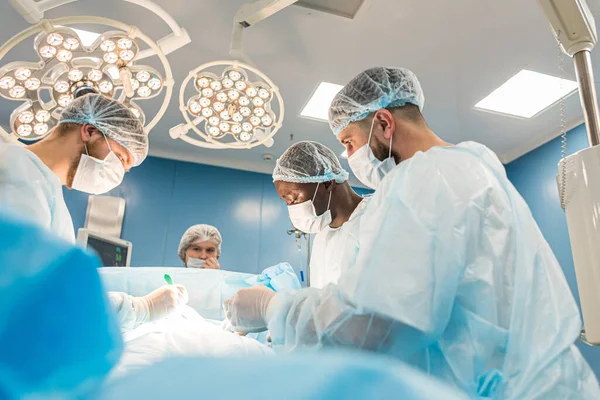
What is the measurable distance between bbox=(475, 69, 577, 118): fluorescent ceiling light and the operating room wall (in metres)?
2.03

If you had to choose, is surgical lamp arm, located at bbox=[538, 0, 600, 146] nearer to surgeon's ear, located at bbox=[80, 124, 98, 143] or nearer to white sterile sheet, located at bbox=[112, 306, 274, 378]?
white sterile sheet, located at bbox=[112, 306, 274, 378]

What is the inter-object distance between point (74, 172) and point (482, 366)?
1.45m

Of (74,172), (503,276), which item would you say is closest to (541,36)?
(503,276)

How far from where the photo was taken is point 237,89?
2162 mm

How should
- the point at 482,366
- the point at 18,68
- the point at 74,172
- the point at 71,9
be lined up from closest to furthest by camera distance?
1. the point at 482,366
2. the point at 74,172
3. the point at 18,68
4. the point at 71,9

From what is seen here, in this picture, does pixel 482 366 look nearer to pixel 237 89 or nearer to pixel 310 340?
pixel 310 340

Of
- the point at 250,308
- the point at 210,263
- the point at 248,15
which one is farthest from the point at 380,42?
the point at 250,308

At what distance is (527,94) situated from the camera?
3318 mm

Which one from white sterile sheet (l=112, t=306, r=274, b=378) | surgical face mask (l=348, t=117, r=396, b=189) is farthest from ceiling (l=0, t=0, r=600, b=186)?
white sterile sheet (l=112, t=306, r=274, b=378)

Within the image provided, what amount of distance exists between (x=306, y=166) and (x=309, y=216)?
25 cm

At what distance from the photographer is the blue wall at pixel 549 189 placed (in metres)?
3.54

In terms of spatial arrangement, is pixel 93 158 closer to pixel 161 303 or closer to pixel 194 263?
pixel 161 303

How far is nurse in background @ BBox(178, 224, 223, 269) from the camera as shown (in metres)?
3.12

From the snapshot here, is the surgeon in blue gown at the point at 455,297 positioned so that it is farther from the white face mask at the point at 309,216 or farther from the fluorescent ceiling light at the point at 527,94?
the fluorescent ceiling light at the point at 527,94
